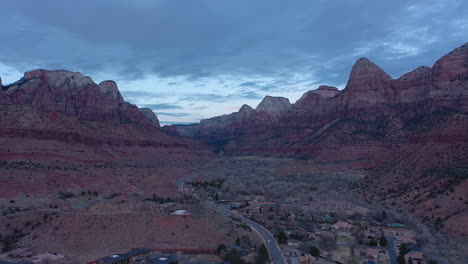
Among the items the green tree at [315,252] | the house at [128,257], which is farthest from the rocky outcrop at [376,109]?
the house at [128,257]

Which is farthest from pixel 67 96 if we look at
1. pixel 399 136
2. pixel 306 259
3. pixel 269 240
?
pixel 306 259

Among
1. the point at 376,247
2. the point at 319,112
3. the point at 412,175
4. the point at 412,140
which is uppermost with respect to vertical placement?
the point at 319,112

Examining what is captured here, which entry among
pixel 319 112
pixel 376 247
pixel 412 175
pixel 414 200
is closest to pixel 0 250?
pixel 376 247

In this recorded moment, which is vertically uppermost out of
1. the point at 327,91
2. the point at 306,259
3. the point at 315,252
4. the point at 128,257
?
the point at 327,91

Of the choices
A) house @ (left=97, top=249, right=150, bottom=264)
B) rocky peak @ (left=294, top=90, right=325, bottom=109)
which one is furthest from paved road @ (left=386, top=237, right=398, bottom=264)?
rocky peak @ (left=294, top=90, right=325, bottom=109)

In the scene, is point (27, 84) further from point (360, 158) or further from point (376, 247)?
point (376, 247)

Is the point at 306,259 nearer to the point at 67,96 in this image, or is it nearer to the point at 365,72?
the point at 365,72

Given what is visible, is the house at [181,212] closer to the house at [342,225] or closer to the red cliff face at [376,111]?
the house at [342,225]

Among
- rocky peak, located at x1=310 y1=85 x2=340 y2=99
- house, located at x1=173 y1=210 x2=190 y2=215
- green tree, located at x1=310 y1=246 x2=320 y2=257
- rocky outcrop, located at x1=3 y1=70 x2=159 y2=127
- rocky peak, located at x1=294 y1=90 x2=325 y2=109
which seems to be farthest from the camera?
rocky peak, located at x1=310 y1=85 x2=340 y2=99

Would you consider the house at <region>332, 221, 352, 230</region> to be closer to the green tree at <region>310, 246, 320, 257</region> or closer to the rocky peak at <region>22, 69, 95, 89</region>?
the green tree at <region>310, 246, 320, 257</region>
